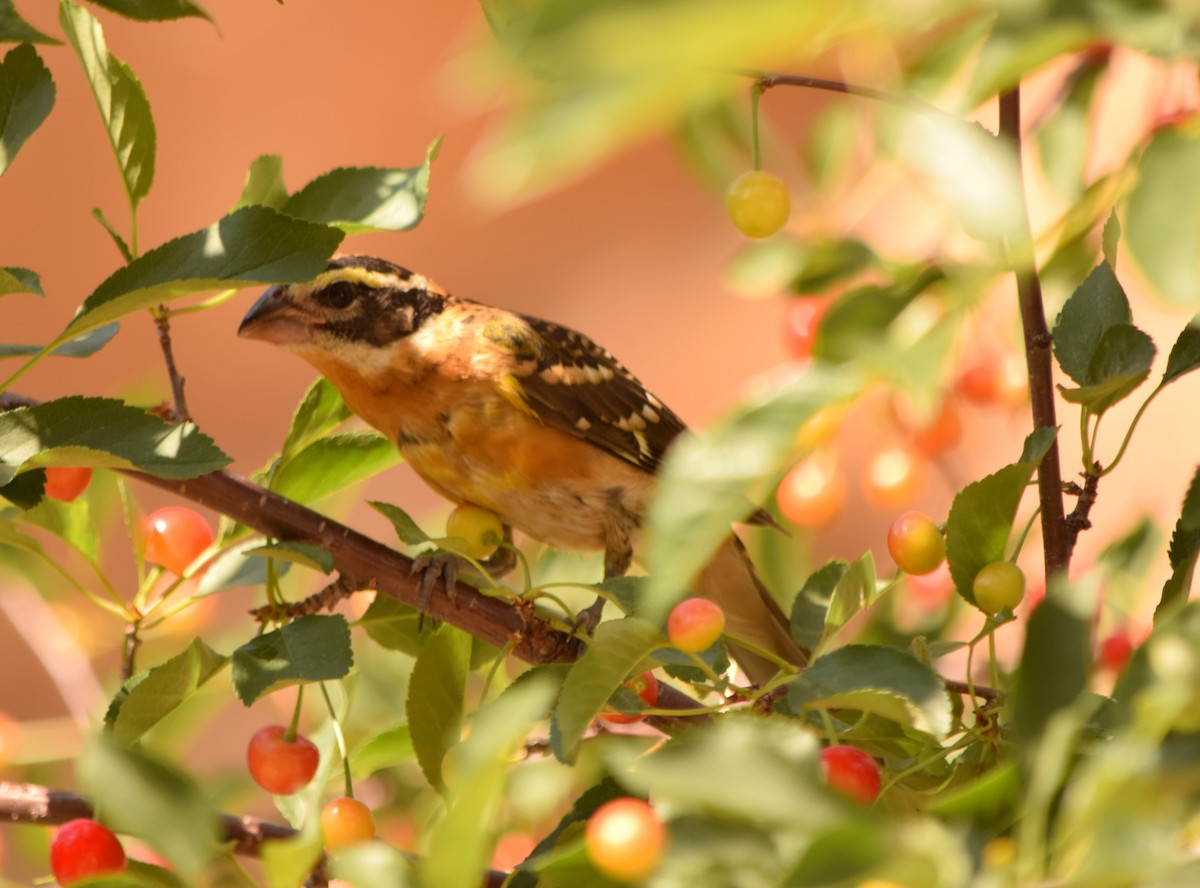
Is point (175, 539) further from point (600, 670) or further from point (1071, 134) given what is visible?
point (1071, 134)

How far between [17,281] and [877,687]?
882mm

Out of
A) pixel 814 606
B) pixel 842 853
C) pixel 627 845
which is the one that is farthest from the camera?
pixel 814 606

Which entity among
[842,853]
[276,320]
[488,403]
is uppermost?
[276,320]

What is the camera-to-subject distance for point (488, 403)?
2.41m

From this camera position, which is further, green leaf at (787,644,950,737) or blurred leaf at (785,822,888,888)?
green leaf at (787,644,950,737)

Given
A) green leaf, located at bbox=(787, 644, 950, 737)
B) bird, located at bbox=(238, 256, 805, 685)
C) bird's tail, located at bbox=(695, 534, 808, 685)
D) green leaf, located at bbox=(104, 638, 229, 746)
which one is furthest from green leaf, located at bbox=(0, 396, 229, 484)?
bird's tail, located at bbox=(695, 534, 808, 685)

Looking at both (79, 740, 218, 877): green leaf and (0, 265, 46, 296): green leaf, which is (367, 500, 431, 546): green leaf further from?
(79, 740, 218, 877): green leaf

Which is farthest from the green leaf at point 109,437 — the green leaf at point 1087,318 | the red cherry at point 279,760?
the green leaf at point 1087,318

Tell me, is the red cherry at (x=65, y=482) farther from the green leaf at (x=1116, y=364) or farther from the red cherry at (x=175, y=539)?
the green leaf at (x=1116, y=364)

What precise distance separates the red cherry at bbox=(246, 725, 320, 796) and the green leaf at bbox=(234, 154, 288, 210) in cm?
62

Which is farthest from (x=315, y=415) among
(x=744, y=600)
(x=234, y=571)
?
(x=744, y=600)

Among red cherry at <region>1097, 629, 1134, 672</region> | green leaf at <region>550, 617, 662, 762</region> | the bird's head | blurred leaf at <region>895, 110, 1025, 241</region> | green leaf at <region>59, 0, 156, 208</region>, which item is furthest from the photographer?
the bird's head

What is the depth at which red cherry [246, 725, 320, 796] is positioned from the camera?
58.8 inches

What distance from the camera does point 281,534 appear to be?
149 cm
